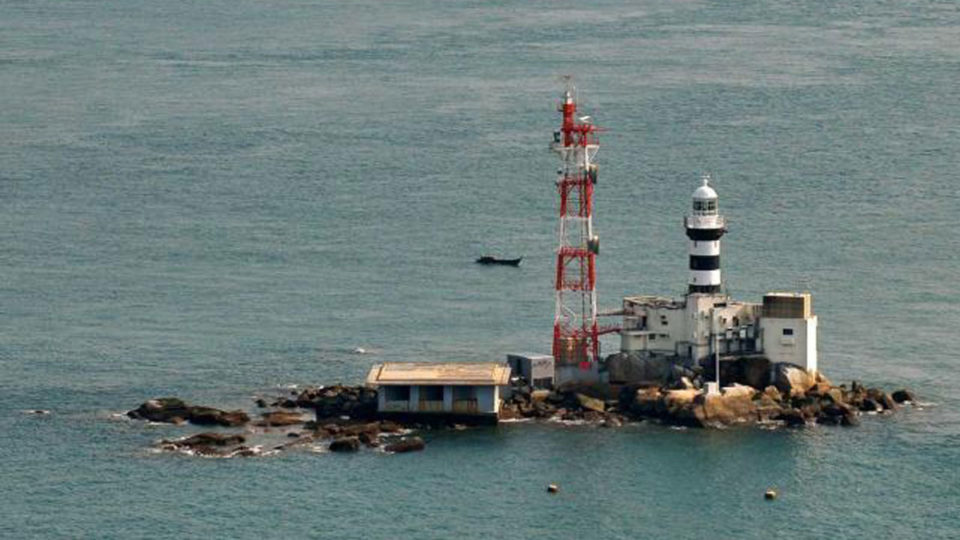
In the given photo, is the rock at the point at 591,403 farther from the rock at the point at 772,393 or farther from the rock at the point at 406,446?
the rock at the point at 406,446

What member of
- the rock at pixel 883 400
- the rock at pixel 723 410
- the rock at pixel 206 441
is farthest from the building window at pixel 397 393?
the rock at pixel 883 400

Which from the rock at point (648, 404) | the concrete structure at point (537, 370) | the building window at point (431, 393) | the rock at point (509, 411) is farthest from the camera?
the concrete structure at point (537, 370)

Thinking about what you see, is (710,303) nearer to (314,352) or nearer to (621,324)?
(621,324)

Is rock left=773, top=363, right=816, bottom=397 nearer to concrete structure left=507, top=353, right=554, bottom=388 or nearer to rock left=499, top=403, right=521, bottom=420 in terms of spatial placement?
concrete structure left=507, top=353, right=554, bottom=388

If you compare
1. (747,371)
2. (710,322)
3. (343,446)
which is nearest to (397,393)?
(343,446)

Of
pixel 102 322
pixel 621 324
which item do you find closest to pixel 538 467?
pixel 621 324

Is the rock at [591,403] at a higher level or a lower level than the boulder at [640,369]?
lower

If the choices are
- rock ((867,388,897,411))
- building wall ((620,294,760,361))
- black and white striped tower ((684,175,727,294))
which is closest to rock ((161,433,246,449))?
building wall ((620,294,760,361))
